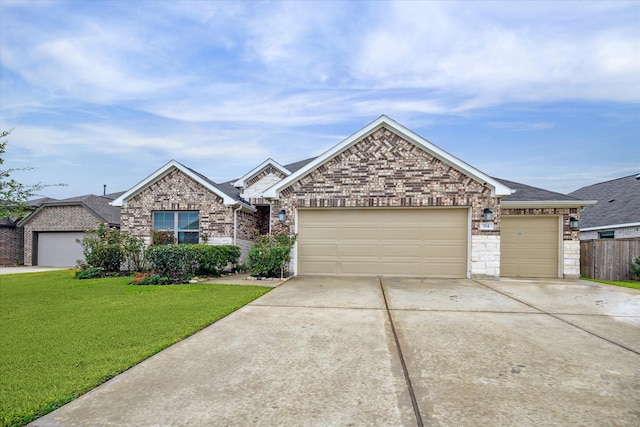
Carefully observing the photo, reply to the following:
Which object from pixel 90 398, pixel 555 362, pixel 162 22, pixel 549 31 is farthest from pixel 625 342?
pixel 162 22

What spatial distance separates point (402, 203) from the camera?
431 inches

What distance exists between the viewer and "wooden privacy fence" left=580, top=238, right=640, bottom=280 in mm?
13203

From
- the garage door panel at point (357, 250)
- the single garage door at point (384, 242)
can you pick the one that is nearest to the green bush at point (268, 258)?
the single garage door at point (384, 242)

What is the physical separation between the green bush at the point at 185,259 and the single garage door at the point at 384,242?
2818 millimetres

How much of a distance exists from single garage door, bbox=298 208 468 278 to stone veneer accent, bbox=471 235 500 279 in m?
0.29

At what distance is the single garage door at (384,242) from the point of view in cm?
1095

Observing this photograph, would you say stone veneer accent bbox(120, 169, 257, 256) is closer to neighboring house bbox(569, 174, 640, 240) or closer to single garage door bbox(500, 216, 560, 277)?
single garage door bbox(500, 216, 560, 277)

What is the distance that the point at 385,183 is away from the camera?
11.1 m

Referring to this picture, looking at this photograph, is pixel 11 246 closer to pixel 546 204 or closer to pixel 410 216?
pixel 410 216

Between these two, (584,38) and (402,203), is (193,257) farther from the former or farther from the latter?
(584,38)

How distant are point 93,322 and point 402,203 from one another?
8458 mm

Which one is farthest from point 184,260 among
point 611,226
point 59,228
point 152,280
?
point 611,226

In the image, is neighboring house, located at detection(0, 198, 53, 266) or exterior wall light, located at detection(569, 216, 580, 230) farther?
neighboring house, located at detection(0, 198, 53, 266)

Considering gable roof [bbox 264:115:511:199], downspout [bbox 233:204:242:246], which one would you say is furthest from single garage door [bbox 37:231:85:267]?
gable roof [bbox 264:115:511:199]
